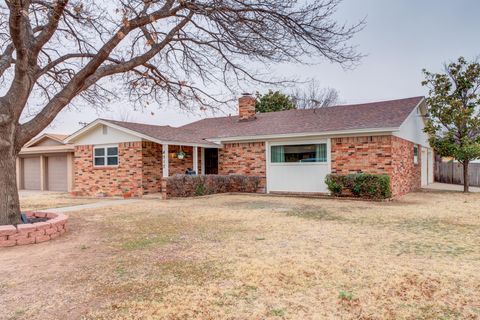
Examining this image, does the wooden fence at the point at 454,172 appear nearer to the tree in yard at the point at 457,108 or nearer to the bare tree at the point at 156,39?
the tree in yard at the point at 457,108

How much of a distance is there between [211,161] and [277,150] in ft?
15.7

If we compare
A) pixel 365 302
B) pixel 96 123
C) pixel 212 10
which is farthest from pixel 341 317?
pixel 96 123

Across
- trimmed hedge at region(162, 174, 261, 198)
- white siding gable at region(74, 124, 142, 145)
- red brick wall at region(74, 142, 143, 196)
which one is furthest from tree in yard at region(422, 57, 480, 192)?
white siding gable at region(74, 124, 142, 145)

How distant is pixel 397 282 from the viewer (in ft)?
12.7

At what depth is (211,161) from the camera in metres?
18.9

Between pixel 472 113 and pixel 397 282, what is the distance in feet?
47.3

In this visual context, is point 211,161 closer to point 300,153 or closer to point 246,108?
point 246,108

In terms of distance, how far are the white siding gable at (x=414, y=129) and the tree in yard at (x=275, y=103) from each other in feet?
47.6

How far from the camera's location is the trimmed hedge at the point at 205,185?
13367 millimetres

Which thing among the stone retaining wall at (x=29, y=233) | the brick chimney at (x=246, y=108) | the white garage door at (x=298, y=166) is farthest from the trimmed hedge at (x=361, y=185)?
the stone retaining wall at (x=29, y=233)

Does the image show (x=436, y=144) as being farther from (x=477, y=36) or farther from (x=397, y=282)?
(x=397, y=282)

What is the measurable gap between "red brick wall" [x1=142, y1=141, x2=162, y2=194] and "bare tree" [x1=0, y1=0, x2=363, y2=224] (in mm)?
6224

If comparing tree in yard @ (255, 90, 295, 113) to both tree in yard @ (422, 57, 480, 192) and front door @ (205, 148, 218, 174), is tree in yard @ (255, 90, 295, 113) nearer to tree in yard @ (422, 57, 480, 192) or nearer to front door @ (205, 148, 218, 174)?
front door @ (205, 148, 218, 174)

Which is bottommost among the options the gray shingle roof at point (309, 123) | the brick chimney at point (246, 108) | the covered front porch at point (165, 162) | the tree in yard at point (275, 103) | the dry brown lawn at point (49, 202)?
the dry brown lawn at point (49, 202)
